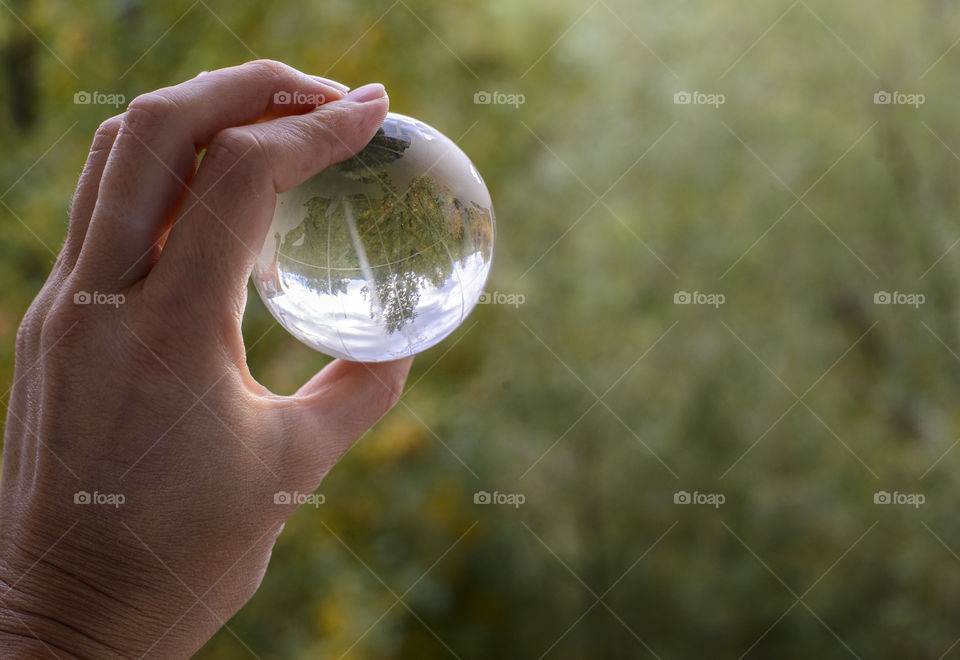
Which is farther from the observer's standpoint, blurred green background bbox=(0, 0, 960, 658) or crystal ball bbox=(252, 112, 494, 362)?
blurred green background bbox=(0, 0, 960, 658)

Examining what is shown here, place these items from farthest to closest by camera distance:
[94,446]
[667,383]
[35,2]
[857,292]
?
[667,383] < [857,292] < [35,2] < [94,446]

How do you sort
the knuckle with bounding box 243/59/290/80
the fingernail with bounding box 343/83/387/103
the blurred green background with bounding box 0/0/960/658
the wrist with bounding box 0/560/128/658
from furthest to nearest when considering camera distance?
the blurred green background with bounding box 0/0/960/658
the fingernail with bounding box 343/83/387/103
the knuckle with bounding box 243/59/290/80
the wrist with bounding box 0/560/128/658

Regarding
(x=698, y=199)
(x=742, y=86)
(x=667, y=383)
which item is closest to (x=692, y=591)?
(x=667, y=383)

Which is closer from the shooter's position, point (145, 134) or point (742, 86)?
point (145, 134)

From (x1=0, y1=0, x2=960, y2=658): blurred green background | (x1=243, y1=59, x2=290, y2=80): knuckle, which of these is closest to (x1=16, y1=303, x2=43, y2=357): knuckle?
(x1=243, y1=59, x2=290, y2=80): knuckle

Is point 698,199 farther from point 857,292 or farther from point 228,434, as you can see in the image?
point 228,434

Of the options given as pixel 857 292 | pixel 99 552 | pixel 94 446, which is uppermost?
pixel 94 446

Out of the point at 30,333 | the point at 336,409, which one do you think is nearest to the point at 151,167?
the point at 30,333

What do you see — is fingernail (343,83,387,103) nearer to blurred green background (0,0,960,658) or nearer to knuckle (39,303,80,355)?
knuckle (39,303,80,355)
